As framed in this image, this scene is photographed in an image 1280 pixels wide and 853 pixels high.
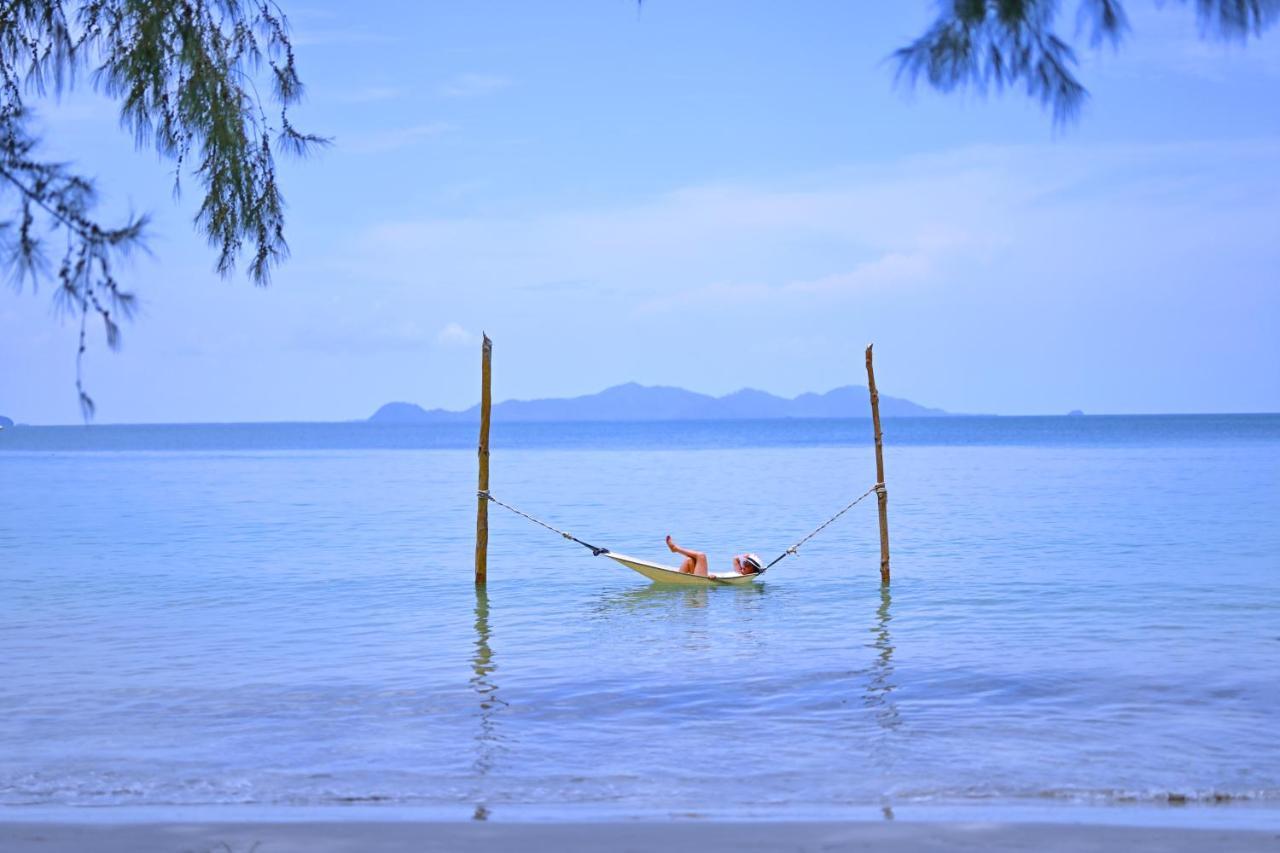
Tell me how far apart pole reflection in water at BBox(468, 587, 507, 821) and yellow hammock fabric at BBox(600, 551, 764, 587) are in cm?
285

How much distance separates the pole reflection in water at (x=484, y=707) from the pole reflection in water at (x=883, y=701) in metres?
2.30

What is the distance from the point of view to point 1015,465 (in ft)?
173

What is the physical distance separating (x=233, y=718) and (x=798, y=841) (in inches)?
195

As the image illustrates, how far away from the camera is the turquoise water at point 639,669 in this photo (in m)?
7.36

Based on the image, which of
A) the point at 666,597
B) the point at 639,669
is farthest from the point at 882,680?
the point at 666,597

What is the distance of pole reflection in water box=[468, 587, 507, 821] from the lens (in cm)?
742

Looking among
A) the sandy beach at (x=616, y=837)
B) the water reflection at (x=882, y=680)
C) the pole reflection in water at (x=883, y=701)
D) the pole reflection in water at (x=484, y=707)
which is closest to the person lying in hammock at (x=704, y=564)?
the water reflection at (x=882, y=680)

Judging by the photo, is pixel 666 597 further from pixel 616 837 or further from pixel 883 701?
pixel 616 837

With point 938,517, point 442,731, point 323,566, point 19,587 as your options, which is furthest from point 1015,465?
point 442,731

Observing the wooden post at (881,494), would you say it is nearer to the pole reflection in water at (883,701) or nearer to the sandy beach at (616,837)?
the pole reflection in water at (883,701)

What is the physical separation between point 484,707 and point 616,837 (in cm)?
372

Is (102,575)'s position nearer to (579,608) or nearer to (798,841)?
(579,608)

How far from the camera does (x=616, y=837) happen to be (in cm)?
591

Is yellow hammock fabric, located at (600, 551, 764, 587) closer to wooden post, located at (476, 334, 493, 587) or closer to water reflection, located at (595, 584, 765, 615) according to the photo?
water reflection, located at (595, 584, 765, 615)
